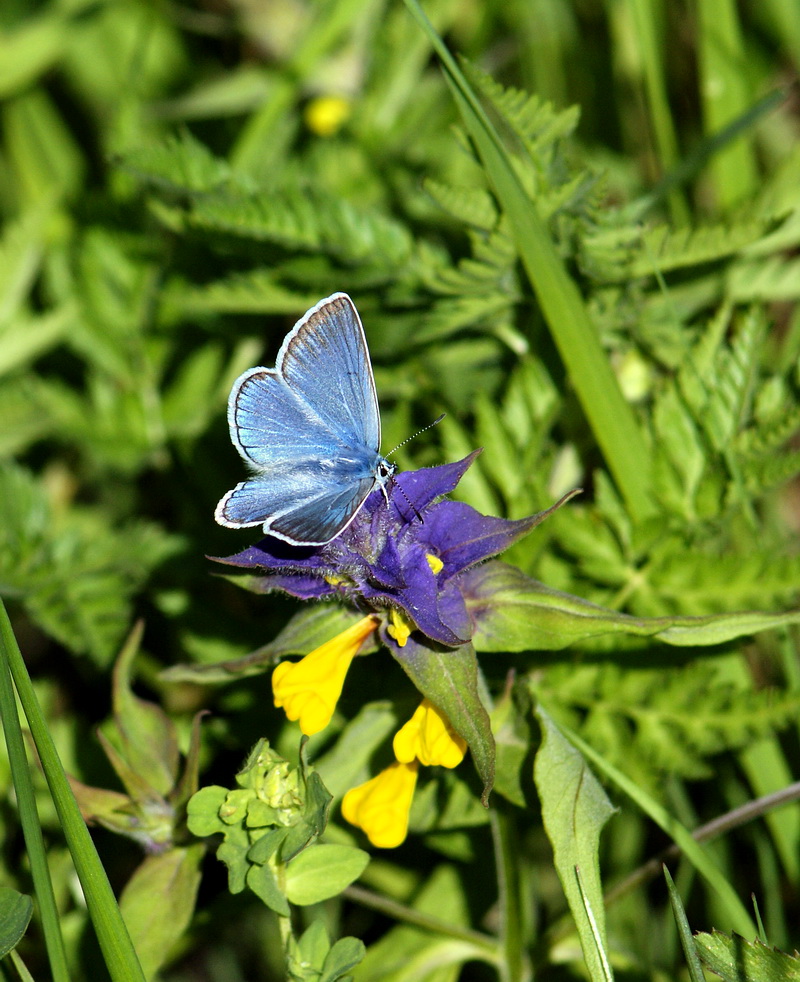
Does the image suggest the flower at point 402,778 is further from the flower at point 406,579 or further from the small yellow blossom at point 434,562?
the small yellow blossom at point 434,562

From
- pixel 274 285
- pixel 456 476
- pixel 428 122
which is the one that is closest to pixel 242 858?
pixel 456 476

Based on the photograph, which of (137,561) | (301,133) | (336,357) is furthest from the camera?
(301,133)

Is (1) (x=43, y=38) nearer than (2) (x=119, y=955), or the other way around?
(2) (x=119, y=955)

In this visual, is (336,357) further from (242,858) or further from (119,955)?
(119,955)

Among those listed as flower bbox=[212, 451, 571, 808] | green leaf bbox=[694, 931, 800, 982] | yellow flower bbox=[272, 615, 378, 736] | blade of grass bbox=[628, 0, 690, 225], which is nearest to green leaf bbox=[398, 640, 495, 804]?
flower bbox=[212, 451, 571, 808]

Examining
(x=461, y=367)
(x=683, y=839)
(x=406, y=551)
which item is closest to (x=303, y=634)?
(x=406, y=551)

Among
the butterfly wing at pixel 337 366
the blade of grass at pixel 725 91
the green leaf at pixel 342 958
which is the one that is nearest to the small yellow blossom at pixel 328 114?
the blade of grass at pixel 725 91
